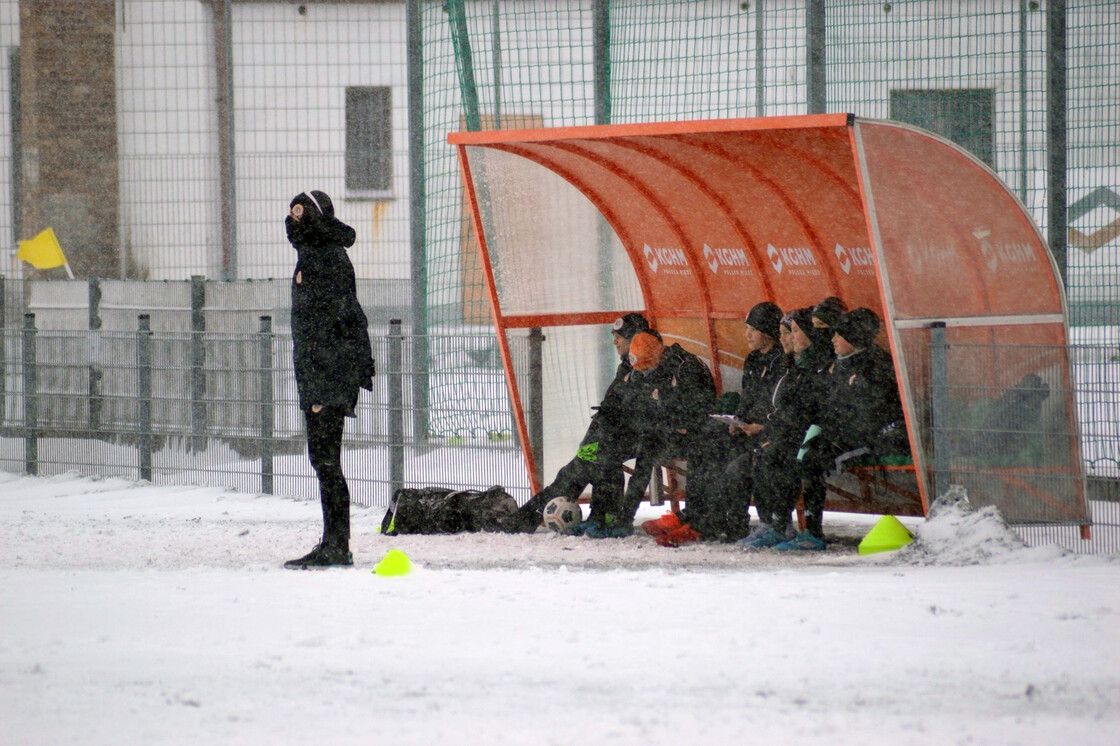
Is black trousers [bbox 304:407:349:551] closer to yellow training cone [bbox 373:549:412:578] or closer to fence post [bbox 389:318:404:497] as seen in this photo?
yellow training cone [bbox 373:549:412:578]

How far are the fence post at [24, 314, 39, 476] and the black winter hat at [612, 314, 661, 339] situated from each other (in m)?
5.00

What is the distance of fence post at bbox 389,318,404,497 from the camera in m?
8.38

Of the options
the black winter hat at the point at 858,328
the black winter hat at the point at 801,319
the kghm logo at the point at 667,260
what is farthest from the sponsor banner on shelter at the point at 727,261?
the black winter hat at the point at 858,328

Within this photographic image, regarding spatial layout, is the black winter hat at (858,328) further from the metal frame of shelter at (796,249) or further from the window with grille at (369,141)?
the window with grille at (369,141)

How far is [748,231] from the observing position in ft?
26.7

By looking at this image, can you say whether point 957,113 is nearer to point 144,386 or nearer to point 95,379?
point 144,386

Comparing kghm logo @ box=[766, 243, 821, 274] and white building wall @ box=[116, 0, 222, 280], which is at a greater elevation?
white building wall @ box=[116, 0, 222, 280]

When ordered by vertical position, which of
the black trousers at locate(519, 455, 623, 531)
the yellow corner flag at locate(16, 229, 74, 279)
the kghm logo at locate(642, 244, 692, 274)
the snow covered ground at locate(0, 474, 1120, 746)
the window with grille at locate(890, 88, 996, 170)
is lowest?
the snow covered ground at locate(0, 474, 1120, 746)

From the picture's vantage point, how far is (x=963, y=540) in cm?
627

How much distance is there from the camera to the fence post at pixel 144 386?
9.71 metres

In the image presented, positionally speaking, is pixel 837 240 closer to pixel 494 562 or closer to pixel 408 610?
pixel 494 562

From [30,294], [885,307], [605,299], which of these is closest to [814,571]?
[885,307]

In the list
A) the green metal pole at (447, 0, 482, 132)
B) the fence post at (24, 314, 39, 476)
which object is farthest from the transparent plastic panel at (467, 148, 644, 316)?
the fence post at (24, 314, 39, 476)

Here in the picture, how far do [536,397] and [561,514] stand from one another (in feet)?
3.23
